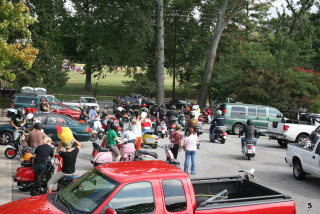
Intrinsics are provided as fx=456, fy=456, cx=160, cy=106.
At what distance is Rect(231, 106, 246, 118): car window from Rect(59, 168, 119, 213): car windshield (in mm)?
20756

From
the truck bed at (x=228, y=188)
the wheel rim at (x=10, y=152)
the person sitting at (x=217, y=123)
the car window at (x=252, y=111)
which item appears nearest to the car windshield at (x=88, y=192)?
the truck bed at (x=228, y=188)

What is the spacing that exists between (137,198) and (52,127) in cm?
1332

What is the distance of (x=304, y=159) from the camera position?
14.1 metres

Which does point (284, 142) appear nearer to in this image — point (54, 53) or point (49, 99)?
point (49, 99)

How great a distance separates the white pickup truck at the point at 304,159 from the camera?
44.1ft

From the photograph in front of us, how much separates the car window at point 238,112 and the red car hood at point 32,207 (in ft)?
69.4

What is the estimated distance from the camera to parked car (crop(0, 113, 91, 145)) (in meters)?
18.9

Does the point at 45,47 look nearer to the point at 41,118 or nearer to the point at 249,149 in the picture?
the point at 41,118

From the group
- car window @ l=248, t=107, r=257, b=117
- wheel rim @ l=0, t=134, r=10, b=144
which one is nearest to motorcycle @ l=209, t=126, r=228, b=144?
car window @ l=248, t=107, r=257, b=117

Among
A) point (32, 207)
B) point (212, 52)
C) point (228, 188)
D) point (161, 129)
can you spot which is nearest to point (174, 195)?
point (32, 207)

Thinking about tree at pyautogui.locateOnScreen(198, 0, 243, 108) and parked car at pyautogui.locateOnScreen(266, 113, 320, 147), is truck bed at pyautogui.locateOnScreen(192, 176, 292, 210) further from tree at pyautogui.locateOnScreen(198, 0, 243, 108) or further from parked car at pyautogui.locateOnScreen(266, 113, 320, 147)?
tree at pyautogui.locateOnScreen(198, 0, 243, 108)

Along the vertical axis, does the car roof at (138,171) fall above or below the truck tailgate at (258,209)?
above

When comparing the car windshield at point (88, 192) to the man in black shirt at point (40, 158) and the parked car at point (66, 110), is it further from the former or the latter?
the parked car at point (66, 110)

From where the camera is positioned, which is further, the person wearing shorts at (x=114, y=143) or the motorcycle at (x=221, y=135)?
the motorcycle at (x=221, y=135)
